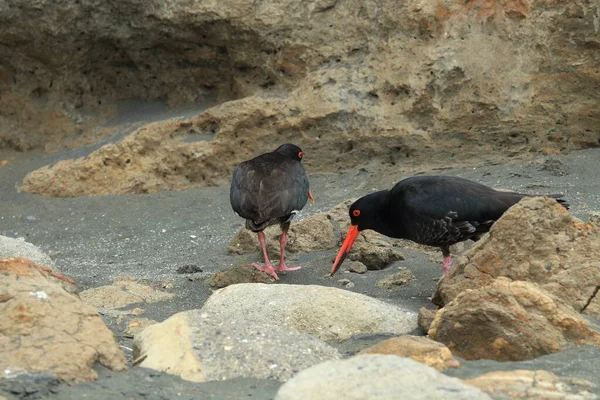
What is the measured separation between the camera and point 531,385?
12.9 feet

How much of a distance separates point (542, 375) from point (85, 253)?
622cm

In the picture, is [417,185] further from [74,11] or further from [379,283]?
[74,11]

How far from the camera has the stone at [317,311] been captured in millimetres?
5602

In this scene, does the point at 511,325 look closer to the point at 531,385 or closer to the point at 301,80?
the point at 531,385

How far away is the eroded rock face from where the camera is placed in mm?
10711

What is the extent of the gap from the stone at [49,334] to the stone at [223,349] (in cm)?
20

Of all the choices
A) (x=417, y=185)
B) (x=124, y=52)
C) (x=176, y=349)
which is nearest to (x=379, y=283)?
(x=417, y=185)

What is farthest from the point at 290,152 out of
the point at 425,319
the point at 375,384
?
the point at 375,384

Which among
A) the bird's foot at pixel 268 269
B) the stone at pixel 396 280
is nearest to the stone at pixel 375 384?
the stone at pixel 396 280

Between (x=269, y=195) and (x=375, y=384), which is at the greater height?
(x=375, y=384)

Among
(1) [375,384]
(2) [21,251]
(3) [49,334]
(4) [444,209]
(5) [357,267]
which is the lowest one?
(5) [357,267]

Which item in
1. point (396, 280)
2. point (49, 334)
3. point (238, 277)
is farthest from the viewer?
point (238, 277)

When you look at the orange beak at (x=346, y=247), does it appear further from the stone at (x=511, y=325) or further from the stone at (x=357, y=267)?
the stone at (x=511, y=325)

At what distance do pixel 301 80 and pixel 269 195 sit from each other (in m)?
3.66
